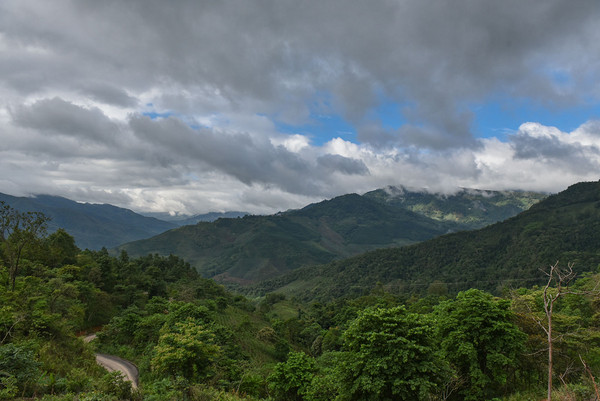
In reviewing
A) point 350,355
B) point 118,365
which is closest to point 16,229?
point 118,365

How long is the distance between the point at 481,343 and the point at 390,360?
33.0 feet

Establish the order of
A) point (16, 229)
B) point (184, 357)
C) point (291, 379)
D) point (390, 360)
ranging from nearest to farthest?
point (390, 360), point (184, 357), point (291, 379), point (16, 229)

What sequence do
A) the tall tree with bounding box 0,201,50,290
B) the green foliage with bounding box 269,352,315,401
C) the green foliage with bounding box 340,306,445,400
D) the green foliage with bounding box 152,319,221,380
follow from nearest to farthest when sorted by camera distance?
1. the green foliage with bounding box 340,306,445,400
2. the green foliage with bounding box 152,319,221,380
3. the green foliage with bounding box 269,352,315,401
4. the tall tree with bounding box 0,201,50,290

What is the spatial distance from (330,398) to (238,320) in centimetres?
6201

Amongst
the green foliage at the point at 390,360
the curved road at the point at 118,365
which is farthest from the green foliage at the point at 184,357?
the green foliage at the point at 390,360

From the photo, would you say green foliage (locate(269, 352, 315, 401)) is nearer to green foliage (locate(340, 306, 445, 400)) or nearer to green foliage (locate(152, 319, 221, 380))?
green foliage (locate(152, 319, 221, 380))

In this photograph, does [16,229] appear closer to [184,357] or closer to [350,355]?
[184,357]

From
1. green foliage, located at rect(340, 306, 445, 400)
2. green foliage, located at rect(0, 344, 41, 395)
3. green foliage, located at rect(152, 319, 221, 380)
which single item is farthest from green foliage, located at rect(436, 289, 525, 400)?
green foliage, located at rect(0, 344, 41, 395)

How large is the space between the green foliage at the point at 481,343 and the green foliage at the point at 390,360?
5.27 metres

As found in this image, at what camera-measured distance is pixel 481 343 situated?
25719 mm

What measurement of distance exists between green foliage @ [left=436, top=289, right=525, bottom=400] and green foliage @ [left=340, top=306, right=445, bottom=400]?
17.3ft

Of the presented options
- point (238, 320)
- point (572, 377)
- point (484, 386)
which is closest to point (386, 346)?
point (484, 386)

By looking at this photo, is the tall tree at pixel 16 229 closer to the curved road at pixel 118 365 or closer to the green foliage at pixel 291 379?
the curved road at pixel 118 365

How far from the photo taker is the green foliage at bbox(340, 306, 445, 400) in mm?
20375
